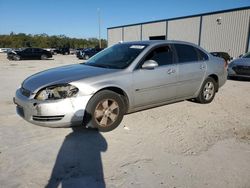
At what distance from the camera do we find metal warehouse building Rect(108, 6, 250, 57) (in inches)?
969

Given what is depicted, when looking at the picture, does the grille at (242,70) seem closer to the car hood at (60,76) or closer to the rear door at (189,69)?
the rear door at (189,69)

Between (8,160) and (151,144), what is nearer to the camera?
(8,160)

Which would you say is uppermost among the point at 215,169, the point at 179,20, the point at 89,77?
the point at 179,20

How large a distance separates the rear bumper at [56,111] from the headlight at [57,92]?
0.30ft

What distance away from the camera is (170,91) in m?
5.62

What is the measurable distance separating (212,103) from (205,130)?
2.31m

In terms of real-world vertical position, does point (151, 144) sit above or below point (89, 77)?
below

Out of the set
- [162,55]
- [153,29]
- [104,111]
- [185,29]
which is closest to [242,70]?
[162,55]

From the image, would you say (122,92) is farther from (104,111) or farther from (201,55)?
(201,55)

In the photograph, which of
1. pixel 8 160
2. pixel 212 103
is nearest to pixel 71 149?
pixel 8 160

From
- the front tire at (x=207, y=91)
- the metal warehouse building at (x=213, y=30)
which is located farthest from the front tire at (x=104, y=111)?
the metal warehouse building at (x=213, y=30)

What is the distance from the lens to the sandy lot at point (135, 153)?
10.1 feet

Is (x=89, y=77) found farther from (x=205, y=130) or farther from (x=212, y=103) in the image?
(x=212, y=103)

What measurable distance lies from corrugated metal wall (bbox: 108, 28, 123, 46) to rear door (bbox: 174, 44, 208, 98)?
3843 cm
